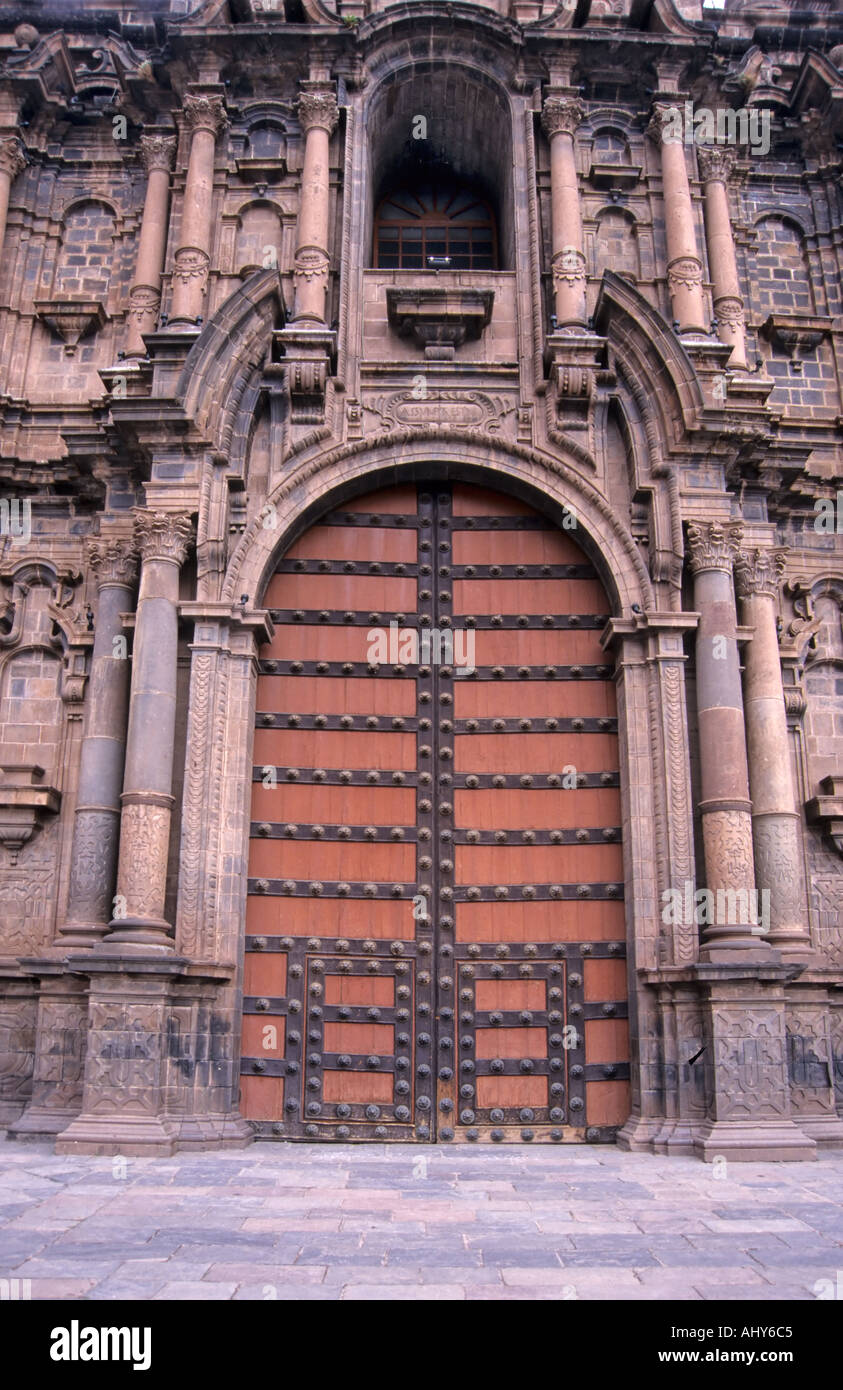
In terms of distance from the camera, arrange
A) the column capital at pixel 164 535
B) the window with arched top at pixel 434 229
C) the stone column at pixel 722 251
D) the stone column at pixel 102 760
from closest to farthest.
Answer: the stone column at pixel 102 760 → the column capital at pixel 164 535 → the stone column at pixel 722 251 → the window with arched top at pixel 434 229

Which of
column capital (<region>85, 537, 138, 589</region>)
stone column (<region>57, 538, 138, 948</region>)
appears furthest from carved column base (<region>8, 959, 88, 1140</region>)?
column capital (<region>85, 537, 138, 589</region>)

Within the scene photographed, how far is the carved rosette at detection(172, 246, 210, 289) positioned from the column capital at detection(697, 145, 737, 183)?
19.6 feet

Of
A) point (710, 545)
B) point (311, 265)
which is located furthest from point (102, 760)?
point (710, 545)

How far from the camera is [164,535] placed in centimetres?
1098

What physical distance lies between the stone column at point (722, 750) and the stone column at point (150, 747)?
495 centimetres

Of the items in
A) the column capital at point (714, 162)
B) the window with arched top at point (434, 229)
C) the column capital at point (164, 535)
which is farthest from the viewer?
the window with arched top at point (434, 229)

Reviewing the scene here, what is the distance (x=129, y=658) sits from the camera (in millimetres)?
11367

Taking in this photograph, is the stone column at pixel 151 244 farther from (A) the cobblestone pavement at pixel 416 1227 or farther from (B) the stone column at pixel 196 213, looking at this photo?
(A) the cobblestone pavement at pixel 416 1227

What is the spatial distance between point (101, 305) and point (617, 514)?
6662 mm

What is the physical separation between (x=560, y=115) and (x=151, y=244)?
4968 mm

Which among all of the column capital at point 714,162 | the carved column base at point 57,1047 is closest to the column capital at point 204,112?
the column capital at point 714,162

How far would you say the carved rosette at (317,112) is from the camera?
13.0m

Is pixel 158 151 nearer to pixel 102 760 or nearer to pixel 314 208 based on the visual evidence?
pixel 314 208

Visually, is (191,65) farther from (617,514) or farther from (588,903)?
(588,903)
